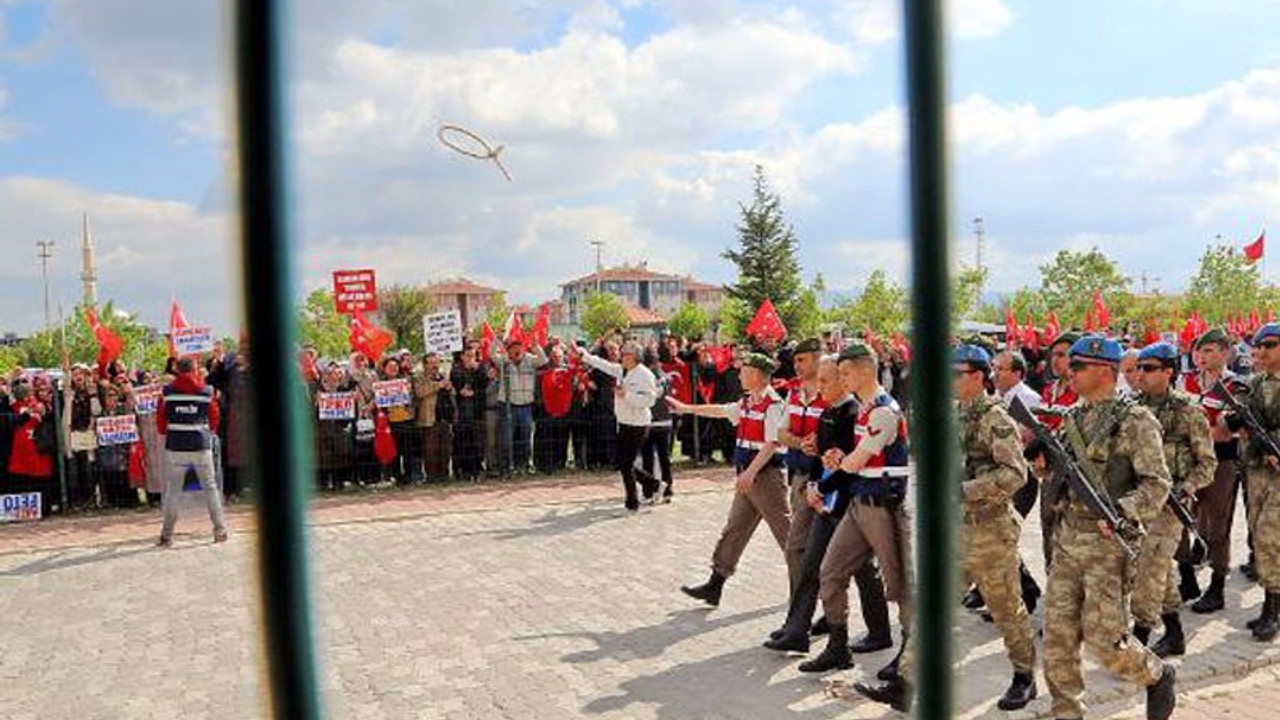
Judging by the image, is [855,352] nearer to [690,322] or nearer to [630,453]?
[630,453]

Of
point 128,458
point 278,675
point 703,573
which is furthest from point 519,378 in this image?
point 278,675

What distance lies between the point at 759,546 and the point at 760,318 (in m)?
7.25

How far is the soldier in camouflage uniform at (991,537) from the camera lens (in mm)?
4672

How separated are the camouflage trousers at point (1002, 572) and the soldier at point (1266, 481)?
1.77m

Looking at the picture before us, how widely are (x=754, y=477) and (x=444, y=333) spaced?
6640mm

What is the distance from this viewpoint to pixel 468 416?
12266mm

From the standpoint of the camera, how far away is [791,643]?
558cm

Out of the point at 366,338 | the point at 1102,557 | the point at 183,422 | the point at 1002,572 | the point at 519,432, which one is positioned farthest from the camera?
the point at 366,338

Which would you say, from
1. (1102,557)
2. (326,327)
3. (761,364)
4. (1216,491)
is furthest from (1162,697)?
(326,327)

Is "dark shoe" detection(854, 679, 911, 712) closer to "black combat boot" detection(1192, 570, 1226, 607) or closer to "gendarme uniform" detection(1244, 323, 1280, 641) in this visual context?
"gendarme uniform" detection(1244, 323, 1280, 641)

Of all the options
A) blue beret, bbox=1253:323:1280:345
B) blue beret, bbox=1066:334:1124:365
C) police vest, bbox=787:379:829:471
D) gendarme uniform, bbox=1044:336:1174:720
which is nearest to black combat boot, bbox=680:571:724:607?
police vest, bbox=787:379:829:471

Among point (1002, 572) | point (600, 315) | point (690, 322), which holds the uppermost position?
point (600, 315)

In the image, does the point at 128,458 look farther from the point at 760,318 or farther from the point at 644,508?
the point at 760,318

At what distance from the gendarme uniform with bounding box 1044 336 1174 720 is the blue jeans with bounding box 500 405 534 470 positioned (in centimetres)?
862
